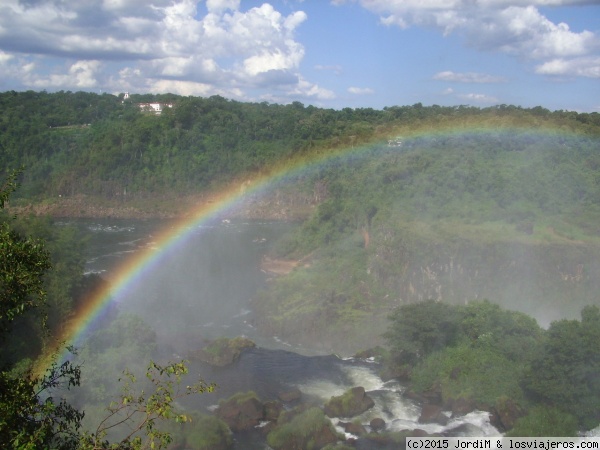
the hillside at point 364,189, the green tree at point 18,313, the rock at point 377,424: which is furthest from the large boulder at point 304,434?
the green tree at point 18,313

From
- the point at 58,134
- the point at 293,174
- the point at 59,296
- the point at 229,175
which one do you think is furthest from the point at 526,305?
the point at 58,134

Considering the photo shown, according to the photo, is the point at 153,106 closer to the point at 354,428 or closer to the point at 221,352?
the point at 221,352

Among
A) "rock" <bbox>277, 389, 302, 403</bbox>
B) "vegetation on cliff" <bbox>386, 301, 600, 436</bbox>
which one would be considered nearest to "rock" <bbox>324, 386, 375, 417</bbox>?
"rock" <bbox>277, 389, 302, 403</bbox>

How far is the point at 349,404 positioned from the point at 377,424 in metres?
1.21

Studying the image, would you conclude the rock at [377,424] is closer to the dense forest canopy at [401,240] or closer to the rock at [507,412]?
the dense forest canopy at [401,240]

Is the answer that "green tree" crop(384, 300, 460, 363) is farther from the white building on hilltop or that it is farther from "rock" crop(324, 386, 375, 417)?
the white building on hilltop

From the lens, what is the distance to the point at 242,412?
1783 centimetres

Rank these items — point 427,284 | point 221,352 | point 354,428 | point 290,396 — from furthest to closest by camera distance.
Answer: point 427,284 → point 221,352 → point 290,396 → point 354,428

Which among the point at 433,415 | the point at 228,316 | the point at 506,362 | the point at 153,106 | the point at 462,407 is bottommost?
the point at 228,316

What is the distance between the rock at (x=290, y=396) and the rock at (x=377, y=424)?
3145 millimetres

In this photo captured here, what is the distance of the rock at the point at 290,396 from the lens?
64.2ft

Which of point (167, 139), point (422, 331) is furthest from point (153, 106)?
point (422, 331)

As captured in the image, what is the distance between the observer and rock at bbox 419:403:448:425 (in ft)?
57.7

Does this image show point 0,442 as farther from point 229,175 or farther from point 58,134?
point 58,134
